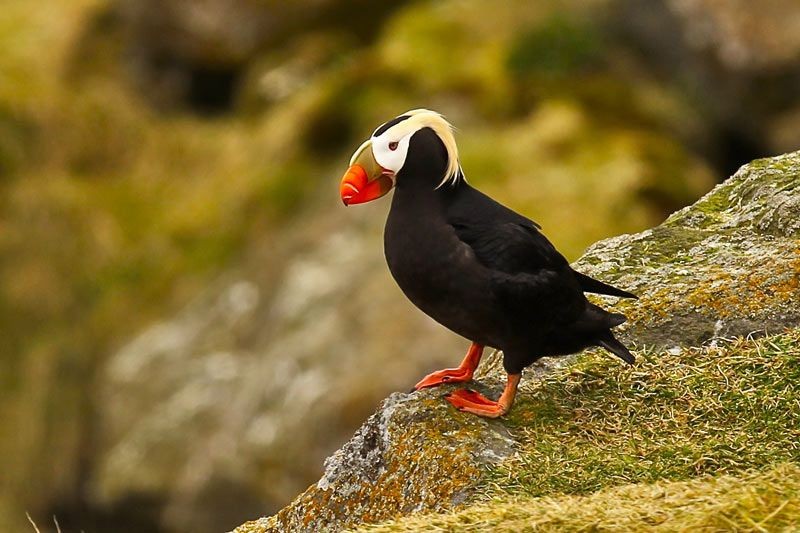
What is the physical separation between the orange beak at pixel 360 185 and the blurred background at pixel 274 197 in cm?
683

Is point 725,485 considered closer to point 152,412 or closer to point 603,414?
point 603,414

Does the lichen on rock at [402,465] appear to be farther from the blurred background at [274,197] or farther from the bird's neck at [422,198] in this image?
the blurred background at [274,197]

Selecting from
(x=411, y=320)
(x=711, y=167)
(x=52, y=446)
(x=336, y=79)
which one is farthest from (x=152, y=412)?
(x=711, y=167)

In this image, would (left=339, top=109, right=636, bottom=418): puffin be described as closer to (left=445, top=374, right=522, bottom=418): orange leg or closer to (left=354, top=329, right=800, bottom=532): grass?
(left=445, top=374, right=522, bottom=418): orange leg

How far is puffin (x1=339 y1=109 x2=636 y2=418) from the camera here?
5047 millimetres

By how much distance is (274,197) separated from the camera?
53.1 feet

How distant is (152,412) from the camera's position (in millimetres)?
15102

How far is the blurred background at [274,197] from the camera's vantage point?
43.5ft

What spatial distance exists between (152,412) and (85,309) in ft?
9.94

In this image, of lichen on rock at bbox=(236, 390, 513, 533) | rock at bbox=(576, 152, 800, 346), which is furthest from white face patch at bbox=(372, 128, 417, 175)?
rock at bbox=(576, 152, 800, 346)

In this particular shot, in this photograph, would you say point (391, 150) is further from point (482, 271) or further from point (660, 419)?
point (660, 419)

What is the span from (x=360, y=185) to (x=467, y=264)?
2.04 feet

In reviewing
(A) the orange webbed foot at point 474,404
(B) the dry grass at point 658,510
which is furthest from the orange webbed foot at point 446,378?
(B) the dry grass at point 658,510

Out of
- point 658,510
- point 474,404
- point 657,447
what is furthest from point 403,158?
point 658,510
